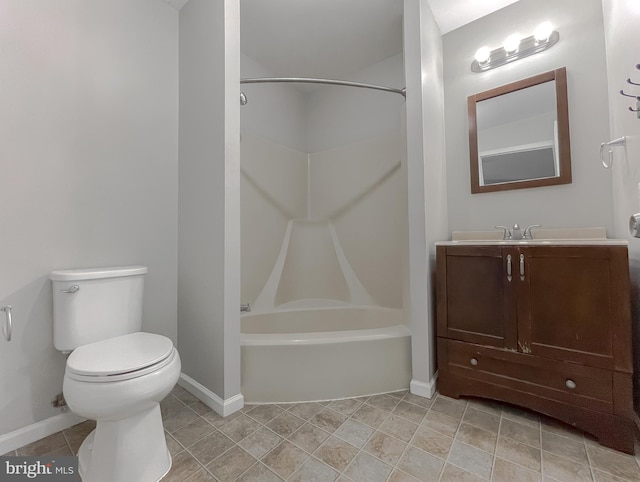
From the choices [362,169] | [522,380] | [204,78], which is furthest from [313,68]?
[522,380]

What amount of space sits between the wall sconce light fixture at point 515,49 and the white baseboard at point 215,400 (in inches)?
102

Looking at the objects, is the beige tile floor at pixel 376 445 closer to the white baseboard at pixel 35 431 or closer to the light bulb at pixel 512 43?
the white baseboard at pixel 35 431

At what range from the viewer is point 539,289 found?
1298mm

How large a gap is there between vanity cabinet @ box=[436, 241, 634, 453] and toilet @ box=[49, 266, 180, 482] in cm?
142

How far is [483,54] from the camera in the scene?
1.85 m

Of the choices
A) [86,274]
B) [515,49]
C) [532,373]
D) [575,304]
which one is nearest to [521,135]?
[515,49]

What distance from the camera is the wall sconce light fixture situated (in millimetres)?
1667

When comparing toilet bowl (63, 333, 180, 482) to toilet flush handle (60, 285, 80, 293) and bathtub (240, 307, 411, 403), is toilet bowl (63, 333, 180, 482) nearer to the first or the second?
toilet flush handle (60, 285, 80, 293)

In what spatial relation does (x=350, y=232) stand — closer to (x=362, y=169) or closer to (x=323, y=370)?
(x=362, y=169)

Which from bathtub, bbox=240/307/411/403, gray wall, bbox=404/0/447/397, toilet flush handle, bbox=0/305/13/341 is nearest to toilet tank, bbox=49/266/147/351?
toilet flush handle, bbox=0/305/13/341

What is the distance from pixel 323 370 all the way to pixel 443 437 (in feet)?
2.07

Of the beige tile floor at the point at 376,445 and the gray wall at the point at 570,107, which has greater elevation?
the gray wall at the point at 570,107

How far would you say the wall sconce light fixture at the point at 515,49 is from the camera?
1.67 m

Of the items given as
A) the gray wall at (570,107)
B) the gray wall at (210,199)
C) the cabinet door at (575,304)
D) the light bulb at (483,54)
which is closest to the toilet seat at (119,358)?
the gray wall at (210,199)
